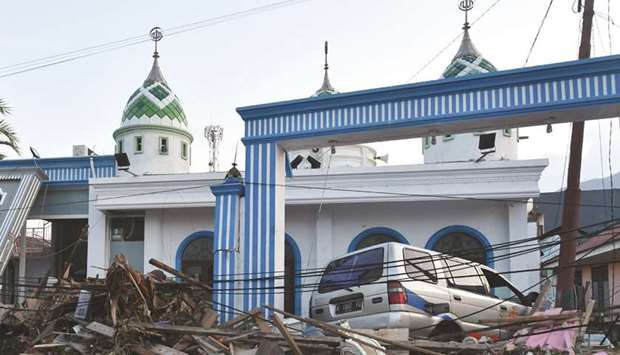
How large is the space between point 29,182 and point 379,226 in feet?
30.5

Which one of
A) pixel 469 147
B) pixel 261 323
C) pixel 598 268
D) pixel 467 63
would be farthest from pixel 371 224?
pixel 598 268

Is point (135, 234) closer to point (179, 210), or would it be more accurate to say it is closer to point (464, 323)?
point (179, 210)

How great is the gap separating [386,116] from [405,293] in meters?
3.08

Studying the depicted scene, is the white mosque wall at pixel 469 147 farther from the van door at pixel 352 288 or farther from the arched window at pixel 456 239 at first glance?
the van door at pixel 352 288

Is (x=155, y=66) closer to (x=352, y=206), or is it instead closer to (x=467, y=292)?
(x=352, y=206)

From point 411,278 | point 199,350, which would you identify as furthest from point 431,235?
point 199,350

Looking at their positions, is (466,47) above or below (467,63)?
above

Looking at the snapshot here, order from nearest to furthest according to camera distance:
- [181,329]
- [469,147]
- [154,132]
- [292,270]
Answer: [181,329], [292,270], [469,147], [154,132]

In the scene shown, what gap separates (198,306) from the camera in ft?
30.8

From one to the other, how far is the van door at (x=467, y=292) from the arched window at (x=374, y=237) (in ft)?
16.4

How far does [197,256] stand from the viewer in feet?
52.4

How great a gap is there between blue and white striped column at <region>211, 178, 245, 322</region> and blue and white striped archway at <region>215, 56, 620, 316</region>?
0.05 meters

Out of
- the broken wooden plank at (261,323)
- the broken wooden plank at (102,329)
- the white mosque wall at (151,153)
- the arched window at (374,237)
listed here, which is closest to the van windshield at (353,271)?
the broken wooden plank at (261,323)

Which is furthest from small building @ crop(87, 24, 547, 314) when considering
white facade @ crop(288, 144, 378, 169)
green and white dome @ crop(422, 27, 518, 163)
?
white facade @ crop(288, 144, 378, 169)
